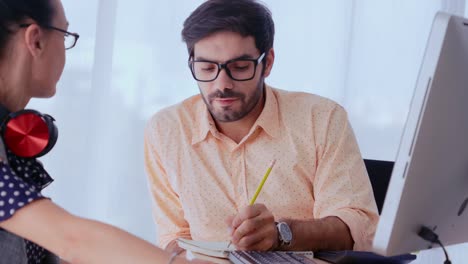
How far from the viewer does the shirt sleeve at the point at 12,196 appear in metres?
0.91

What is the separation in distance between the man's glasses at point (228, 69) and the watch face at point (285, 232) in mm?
528

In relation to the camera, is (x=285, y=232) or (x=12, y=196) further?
(x=285, y=232)

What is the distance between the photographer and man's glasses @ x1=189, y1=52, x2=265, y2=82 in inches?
69.0

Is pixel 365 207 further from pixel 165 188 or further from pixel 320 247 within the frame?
pixel 165 188

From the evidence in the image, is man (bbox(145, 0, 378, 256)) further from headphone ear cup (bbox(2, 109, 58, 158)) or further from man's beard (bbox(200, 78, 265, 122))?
headphone ear cup (bbox(2, 109, 58, 158))

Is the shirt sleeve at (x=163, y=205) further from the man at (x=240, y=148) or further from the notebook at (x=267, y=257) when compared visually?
the notebook at (x=267, y=257)

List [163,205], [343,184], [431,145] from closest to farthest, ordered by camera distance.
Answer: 1. [431,145]
2. [343,184]
3. [163,205]

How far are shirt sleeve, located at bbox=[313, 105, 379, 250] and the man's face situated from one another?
0.25 metres

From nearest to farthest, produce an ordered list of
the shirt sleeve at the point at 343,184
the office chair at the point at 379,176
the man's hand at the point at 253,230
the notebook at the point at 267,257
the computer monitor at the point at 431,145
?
1. the computer monitor at the point at 431,145
2. the notebook at the point at 267,257
3. the man's hand at the point at 253,230
4. the shirt sleeve at the point at 343,184
5. the office chair at the point at 379,176

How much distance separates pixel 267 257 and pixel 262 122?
676 millimetres

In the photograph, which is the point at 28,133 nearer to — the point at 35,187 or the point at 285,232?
the point at 35,187

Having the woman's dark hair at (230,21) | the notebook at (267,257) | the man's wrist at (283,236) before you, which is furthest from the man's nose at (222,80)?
the notebook at (267,257)

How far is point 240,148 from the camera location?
183 centimetres

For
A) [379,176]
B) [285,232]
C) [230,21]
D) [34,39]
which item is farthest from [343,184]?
[34,39]
